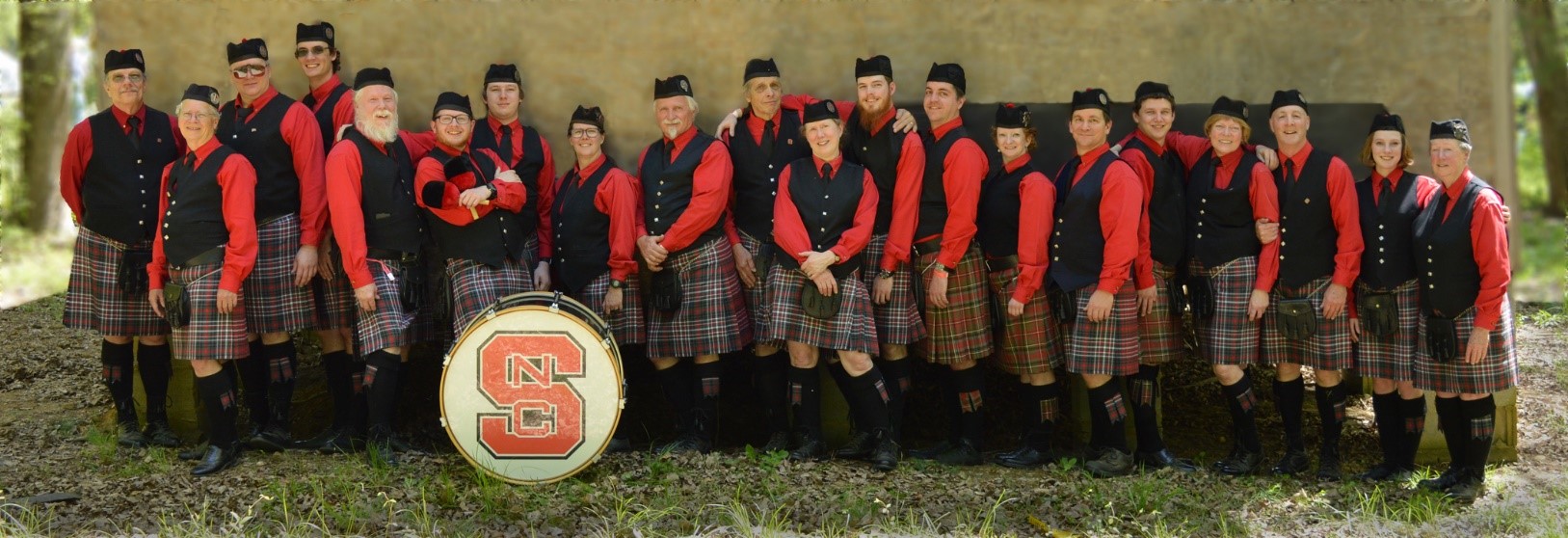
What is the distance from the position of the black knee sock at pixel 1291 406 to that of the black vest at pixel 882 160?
1.73 meters

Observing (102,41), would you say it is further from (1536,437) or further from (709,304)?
(1536,437)

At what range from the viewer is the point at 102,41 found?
5750mm

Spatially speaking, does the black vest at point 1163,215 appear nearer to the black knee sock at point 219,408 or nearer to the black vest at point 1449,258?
the black vest at point 1449,258

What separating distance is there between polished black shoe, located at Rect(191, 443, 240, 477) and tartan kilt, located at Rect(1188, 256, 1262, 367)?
12.7 feet

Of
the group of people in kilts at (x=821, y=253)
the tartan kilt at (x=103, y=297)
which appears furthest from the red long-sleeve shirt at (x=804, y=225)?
the tartan kilt at (x=103, y=297)

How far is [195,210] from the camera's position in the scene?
4734 millimetres

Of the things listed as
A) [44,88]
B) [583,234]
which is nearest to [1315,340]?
[583,234]

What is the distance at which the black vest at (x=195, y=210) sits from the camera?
472cm

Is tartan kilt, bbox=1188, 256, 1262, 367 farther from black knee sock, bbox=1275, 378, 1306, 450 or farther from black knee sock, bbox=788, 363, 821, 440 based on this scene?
black knee sock, bbox=788, 363, 821, 440

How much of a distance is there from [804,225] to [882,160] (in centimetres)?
42

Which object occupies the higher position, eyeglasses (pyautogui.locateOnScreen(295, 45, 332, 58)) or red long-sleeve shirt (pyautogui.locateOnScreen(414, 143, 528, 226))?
eyeglasses (pyautogui.locateOnScreen(295, 45, 332, 58))

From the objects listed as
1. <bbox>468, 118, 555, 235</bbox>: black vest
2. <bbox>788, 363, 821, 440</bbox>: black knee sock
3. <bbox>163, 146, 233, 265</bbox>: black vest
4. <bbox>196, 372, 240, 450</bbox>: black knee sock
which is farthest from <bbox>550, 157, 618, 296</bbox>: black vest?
<bbox>196, 372, 240, 450</bbox>: black knee sock

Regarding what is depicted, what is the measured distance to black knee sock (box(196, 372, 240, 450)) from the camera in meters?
4.92

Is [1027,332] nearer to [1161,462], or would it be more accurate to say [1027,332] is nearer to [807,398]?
[1161,462]
